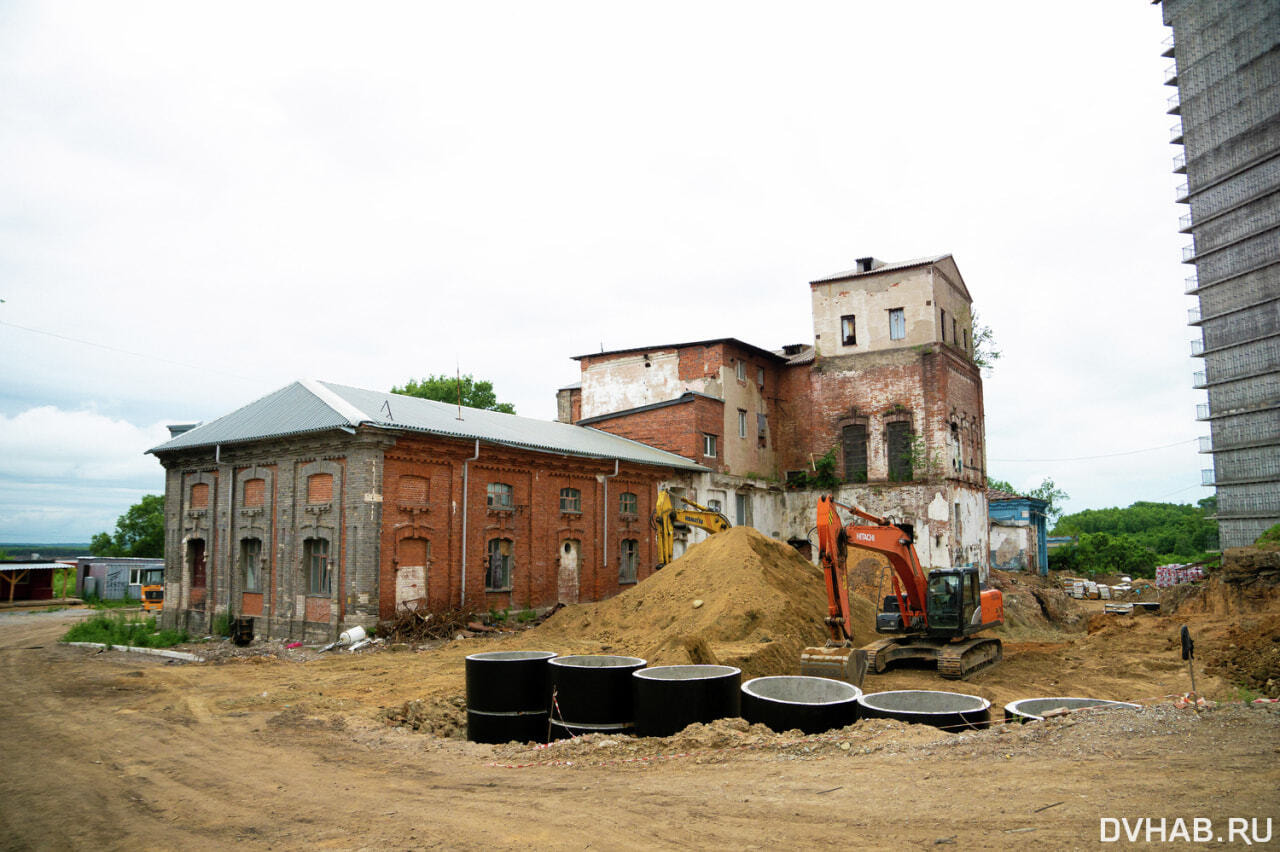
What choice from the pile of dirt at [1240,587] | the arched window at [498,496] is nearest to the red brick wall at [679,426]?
the arched window at [498,496]

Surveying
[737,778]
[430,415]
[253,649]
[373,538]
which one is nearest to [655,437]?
[430,415]

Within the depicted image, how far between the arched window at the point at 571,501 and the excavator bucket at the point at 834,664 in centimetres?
1318

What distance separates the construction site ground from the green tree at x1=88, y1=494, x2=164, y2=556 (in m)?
49.0

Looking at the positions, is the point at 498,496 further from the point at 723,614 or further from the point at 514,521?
the point at 723,614

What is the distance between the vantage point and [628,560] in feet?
92.3

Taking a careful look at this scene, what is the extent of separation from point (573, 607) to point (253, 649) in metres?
8.29

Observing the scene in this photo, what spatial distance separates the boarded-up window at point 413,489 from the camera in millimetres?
20688

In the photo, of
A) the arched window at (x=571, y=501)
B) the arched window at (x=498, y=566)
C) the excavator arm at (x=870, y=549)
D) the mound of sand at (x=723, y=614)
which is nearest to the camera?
the excavator arm at (x=870, y=549)

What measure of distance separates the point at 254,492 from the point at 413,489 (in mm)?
5582

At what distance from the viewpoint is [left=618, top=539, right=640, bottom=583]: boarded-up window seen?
27.7 meters

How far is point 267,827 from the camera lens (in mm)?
6828

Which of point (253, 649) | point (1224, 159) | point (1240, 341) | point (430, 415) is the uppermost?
point (1224, 159)

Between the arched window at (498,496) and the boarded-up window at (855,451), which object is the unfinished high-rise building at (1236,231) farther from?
the arched window at (498,496)

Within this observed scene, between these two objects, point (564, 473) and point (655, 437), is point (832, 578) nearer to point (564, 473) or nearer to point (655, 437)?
point (564, 473)
